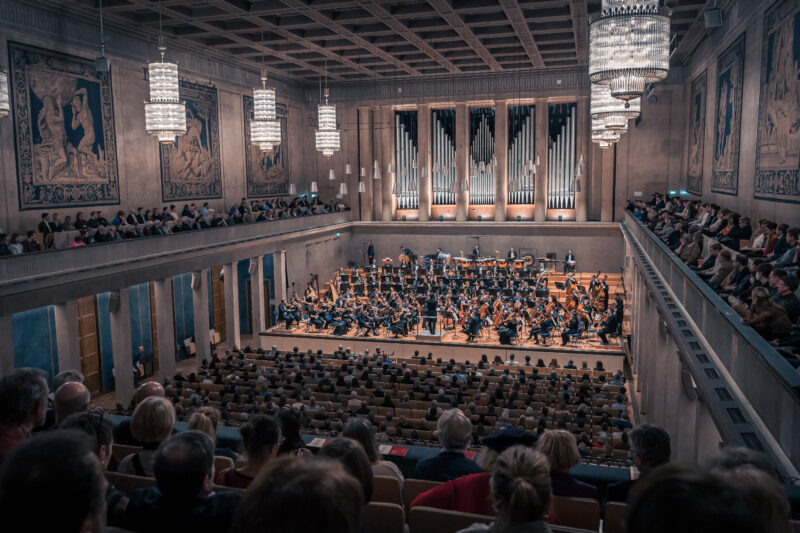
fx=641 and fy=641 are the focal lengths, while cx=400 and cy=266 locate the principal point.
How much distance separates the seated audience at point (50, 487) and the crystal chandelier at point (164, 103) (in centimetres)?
1470

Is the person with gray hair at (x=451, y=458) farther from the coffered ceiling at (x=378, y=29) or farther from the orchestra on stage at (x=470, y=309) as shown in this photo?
the orchestra on stage at (x=470, y=309)

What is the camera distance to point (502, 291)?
2309 centimetres

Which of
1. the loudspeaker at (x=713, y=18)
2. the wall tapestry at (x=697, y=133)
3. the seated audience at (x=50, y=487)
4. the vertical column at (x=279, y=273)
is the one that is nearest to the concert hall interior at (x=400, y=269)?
the seated audience at (x=50, y=487)

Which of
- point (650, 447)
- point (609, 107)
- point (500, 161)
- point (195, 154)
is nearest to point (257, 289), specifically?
point (195, 154)

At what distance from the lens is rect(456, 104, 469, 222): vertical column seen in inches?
1335

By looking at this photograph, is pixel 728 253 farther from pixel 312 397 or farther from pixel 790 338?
pixel 312 397

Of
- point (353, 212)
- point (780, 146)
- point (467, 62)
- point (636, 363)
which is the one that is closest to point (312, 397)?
point (780, 146)

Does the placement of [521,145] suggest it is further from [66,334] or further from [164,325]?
[66,334]

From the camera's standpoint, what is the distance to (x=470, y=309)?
74.9ft

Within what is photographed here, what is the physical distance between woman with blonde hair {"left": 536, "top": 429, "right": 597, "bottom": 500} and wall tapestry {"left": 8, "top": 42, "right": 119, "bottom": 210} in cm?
1759

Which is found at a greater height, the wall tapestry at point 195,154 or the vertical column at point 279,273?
the wall tapestry at point 195,154

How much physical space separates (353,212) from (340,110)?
5.60 metres

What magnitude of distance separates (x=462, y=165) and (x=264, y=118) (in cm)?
1754

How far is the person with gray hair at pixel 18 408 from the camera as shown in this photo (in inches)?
135
